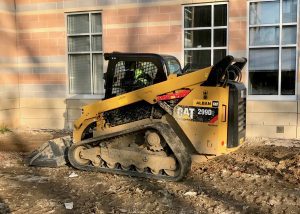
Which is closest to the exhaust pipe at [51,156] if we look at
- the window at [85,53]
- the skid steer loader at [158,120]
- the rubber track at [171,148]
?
the skid steer loader at [158,120]

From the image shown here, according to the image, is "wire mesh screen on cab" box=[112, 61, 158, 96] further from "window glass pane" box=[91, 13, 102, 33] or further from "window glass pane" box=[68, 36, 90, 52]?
"window glass pane" box=[68, 36, 90, 52]

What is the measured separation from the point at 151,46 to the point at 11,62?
4391 millimetres

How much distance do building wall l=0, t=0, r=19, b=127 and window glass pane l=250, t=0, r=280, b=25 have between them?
7047 millimetres

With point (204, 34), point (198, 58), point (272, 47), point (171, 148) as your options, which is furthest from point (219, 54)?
point (171, 148)

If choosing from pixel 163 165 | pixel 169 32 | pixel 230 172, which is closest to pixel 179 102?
pixel 163 165

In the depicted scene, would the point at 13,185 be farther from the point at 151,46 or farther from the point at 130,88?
the point at 151,46

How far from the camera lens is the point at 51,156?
7.52 metres

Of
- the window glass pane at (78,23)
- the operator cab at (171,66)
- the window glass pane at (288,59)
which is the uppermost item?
the window glass pane at (78,23)

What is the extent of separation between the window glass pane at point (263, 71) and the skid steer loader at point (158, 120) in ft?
11.3

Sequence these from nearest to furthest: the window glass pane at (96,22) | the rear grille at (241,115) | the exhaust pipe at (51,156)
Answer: the rear grille at (241,115)
the exhaust pipe at (51,156)
the window glass pane at (96,22)

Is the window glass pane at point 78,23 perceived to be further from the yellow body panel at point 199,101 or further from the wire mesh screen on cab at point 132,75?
the yellow body panel at point 199,101

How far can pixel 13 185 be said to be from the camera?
249 inches

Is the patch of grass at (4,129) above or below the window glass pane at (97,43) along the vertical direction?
below

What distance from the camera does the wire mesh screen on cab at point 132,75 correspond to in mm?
6809
